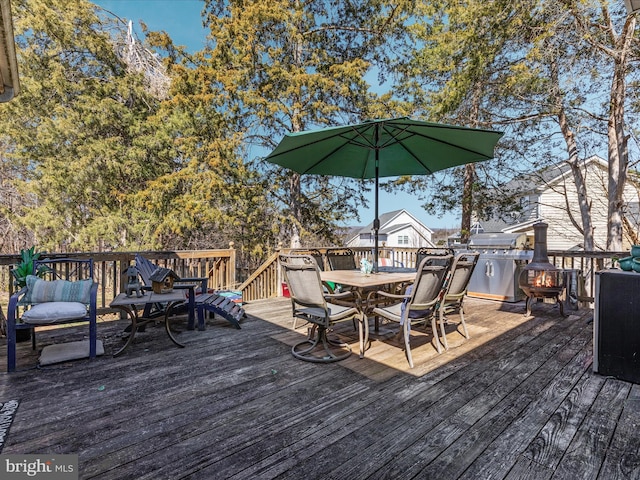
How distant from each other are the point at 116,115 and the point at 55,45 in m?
2.64

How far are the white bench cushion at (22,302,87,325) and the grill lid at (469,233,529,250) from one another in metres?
6.45

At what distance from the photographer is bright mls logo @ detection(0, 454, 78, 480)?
1.69 meters

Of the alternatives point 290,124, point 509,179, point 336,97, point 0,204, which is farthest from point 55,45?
point 509,179

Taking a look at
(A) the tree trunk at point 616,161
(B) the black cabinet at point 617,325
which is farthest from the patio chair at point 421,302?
(A) the tree trunk at point 616,161

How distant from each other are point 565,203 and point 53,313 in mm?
14214

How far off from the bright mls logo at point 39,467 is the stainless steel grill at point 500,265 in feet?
19.8

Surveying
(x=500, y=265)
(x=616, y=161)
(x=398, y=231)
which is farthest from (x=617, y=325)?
(x=398, y=231)

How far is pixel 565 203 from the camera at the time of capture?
11.8 meters

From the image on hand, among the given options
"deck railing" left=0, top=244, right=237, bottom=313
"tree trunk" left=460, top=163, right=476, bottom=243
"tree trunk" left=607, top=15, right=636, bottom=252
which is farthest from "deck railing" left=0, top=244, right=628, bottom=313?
"tree trunk" left=460, top=163, right=476, bottom=243

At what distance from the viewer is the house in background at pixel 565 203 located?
959 centimetres

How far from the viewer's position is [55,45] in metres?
10.9

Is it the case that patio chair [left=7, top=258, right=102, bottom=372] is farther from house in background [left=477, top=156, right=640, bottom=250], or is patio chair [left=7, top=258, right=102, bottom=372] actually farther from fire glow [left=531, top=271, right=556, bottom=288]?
house in background [left=477, top=156, right=640, bottom=250]

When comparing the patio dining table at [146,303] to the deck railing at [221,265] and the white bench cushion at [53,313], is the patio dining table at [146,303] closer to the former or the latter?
the white bench cushion at [53,313]

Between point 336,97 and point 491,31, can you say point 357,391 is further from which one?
point 336,97
